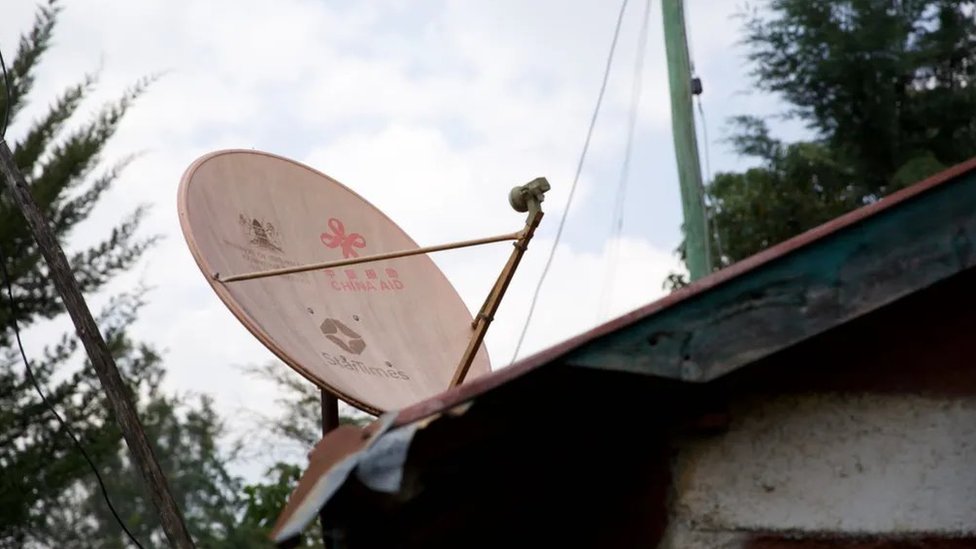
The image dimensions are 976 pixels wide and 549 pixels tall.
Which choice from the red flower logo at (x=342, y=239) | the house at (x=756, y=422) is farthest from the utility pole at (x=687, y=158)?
the house at (x=756, y=422)

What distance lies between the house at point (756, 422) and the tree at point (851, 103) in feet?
49.3

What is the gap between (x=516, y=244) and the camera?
525 centimetres

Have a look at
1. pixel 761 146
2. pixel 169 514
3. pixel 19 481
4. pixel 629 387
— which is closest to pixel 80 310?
pixel 169 514

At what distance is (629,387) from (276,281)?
264 cm

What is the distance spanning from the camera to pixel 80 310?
6.44 meters

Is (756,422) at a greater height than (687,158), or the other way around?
(687,158)

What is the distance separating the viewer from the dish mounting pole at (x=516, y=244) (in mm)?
5078

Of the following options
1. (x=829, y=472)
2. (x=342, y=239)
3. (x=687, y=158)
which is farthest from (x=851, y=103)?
(x=829, y=472)

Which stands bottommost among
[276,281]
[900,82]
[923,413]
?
[923,413]

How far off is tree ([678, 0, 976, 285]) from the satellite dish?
12.3m

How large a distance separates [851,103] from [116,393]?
14368mm

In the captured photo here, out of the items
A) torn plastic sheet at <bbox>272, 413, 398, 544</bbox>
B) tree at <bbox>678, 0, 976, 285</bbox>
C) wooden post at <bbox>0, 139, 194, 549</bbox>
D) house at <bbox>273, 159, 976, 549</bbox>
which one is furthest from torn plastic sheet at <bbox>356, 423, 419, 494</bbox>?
tree at <bbox>678, 0, 976, 285</bbox>

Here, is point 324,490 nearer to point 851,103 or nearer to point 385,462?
point 385,462

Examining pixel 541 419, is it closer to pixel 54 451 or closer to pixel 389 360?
pixel 389 360
